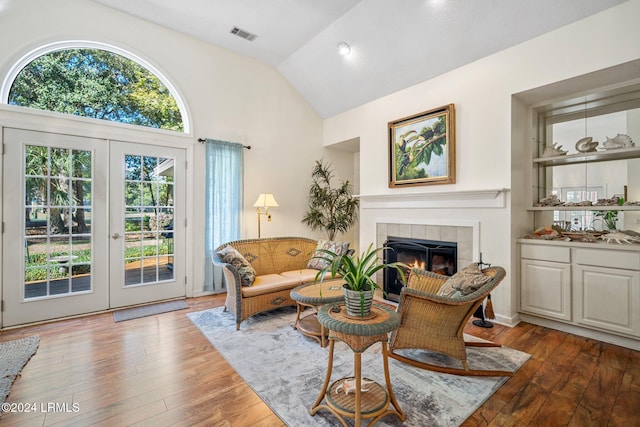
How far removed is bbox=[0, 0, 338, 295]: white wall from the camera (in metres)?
3.28

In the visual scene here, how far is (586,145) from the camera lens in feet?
10.5

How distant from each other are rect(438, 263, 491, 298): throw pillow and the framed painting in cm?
172

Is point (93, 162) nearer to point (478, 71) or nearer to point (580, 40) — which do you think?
point (478, 71)

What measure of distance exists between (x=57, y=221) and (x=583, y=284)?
587 cm

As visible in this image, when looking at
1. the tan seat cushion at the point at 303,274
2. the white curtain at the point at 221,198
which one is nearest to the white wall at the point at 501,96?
the tan seat cushion at the point at 303,274

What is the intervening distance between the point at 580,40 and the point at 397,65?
1958mm

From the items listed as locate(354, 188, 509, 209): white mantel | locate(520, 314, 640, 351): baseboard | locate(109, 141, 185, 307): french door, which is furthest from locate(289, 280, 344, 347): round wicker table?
locate(520, 314, 640, 351): baseboard

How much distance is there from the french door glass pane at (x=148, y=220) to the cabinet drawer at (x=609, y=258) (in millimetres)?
5016

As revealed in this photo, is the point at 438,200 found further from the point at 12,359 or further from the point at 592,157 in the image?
the point at 12,359

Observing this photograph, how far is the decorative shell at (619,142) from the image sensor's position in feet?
9.76

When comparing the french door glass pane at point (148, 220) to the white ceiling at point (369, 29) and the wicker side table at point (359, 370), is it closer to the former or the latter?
the white ceiling at point (369, 29)

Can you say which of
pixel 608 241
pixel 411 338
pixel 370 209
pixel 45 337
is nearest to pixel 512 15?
pixel 608 241

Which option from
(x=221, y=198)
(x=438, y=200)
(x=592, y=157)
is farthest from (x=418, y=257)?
(x=221, y=198)

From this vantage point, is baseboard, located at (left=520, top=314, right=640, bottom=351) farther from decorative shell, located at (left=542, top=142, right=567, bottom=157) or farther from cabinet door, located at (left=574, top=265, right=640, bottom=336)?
decorative shell, located at (left=542, top=142, right=567, bottom=157)
